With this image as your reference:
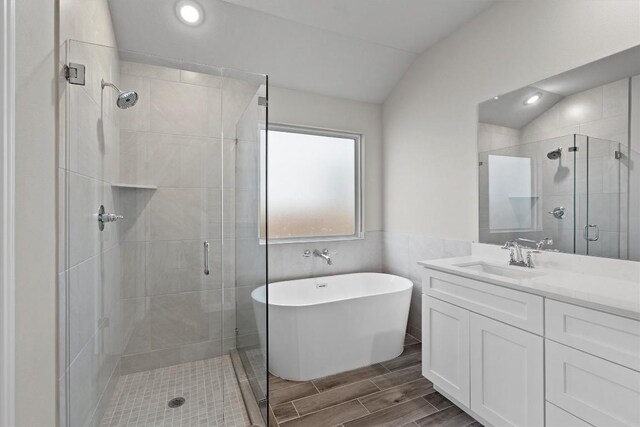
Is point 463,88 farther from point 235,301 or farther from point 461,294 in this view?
point 235,301

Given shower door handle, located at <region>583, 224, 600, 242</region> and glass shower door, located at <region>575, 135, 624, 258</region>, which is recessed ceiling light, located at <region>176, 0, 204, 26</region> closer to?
glass shower door, located at <region>575, 135, 624, 258</region>

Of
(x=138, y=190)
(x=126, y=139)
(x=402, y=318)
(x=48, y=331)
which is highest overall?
(x=126, y=139)

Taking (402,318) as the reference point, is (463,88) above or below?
above

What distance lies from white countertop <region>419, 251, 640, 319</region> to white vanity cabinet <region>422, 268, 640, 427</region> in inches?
1.4

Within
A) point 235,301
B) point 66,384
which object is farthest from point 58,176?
point 235,301

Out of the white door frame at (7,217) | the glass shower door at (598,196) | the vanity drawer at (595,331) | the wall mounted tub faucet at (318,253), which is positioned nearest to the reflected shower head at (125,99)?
the white door frame at (7,217)

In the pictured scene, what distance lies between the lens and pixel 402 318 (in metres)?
2.44

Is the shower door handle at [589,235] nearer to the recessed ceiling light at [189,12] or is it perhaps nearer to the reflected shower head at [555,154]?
the reflected shower head at [555,154]

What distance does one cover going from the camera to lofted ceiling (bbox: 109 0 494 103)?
2.13 meters

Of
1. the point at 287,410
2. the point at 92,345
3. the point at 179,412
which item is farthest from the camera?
the point at 287,410

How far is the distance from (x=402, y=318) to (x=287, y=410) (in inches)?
45.4

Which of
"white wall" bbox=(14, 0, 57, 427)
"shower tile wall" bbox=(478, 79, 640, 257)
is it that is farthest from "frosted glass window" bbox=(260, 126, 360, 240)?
"white wall" bbox=(14, 0, 57, 427)

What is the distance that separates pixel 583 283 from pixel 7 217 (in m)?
2.21

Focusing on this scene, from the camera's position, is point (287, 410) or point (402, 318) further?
point (402, 318)
